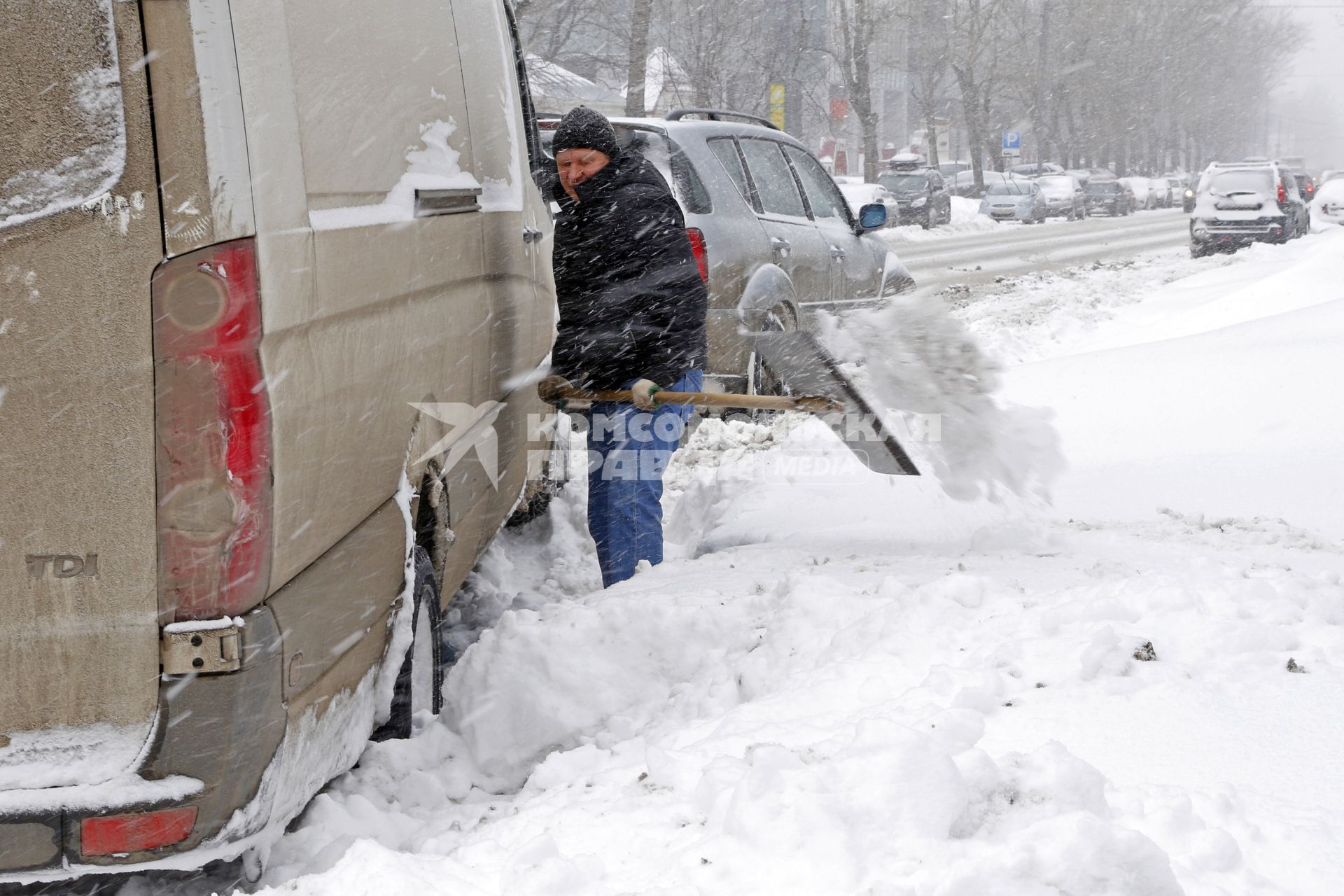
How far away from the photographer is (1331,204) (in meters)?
28.0

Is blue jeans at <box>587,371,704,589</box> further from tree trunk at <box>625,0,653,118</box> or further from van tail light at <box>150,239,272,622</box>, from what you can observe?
tree trunk at <box>625,0,653,118</box>

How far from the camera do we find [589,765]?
2771 millimetres

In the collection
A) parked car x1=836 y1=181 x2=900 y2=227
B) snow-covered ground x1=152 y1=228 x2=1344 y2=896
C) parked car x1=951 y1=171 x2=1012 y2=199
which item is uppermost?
parked car x1=951 y1=171 x2=1012 y2=199

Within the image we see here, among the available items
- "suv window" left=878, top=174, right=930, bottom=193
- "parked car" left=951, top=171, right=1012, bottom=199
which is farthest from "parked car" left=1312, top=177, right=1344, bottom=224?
"parked car" left=951, top=171, right=1012, bottom=199

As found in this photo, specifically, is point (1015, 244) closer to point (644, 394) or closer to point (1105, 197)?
point (1105, 197)

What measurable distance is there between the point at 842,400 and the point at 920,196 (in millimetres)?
29369

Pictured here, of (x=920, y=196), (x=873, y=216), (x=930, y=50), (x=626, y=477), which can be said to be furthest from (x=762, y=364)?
(x=930, y=50)

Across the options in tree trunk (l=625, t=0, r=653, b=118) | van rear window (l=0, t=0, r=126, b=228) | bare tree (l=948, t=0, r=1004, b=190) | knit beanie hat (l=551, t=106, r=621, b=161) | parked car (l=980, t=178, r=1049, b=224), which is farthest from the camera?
bare tree (l=948, t=0, r=1004, b=190)

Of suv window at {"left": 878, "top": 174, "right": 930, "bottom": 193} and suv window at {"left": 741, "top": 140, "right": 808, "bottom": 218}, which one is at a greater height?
suv window at {"left": 878, "top": 174, "right": 930, "bottom": 193}

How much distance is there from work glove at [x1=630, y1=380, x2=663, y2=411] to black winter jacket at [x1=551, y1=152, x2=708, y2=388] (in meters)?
0.16

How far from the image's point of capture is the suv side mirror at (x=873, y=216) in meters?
7.34

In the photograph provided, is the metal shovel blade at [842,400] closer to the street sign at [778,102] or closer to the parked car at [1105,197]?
the street sign at [778,102]

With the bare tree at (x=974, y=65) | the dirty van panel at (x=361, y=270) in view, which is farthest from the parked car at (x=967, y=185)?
the dirty van panel at (x=361, y=270)

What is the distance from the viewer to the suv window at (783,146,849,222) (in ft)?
25.8
